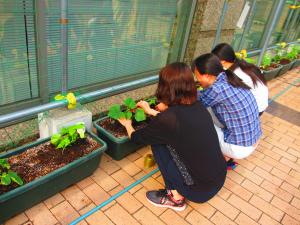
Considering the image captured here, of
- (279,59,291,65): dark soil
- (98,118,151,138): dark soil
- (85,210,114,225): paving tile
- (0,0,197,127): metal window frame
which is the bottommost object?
(85,210,114,225): paving tile

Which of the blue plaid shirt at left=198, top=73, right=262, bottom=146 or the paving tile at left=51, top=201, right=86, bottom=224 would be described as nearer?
the paving tile at left=51, top=201, right=86, bottom=224

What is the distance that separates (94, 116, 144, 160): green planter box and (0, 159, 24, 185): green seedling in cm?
91

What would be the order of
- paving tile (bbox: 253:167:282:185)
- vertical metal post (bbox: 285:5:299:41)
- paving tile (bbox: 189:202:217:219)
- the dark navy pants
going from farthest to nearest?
1. vertical metal post (bbox: 285:5:299:41)
2. paving tile (bbox: 253:167:282:185)
3. paving tile (bbox: 189:202:217:219)
4. the dark navy pants

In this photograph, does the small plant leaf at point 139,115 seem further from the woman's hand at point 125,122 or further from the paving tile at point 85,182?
the paving tile at point 85,182

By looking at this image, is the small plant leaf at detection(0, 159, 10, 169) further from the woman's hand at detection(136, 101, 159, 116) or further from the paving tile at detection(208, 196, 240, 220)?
the paving tile at detection(208, 196, 240, 220)

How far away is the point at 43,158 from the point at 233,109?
170cm

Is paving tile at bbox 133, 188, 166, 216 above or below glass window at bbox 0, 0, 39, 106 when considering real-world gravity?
below

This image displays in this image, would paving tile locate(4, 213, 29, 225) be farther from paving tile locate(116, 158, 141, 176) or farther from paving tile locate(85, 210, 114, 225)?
paving tile locate(116, 158, 141, 176)

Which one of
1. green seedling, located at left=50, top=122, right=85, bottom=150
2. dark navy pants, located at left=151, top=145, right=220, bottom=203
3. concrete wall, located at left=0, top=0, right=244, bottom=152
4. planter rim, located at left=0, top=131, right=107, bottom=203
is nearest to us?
planter rim, located at left=0, top=131, right=107, bottom=203

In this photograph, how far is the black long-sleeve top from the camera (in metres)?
1.97

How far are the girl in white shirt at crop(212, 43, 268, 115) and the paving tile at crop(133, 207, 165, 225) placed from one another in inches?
63.9

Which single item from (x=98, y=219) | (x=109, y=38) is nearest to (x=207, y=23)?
(x=109, y=38)

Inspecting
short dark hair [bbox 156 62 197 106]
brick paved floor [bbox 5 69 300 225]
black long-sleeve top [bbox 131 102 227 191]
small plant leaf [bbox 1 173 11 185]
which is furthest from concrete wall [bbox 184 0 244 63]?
small plant leaf [bbox 1 173 11 185]

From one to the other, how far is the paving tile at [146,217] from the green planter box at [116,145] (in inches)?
25.1
